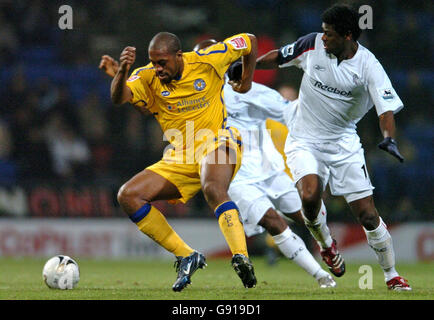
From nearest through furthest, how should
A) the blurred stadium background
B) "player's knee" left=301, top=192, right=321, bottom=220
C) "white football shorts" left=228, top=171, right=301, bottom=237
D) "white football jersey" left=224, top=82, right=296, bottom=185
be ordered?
"player's knee" left=301, top=192, right=321, bottom=220
"white football shorts" left=228, top=171, right=301, bottom=237
"white football jersey" left=224, top=82, right=296, bottom=185
the blurred stadium background

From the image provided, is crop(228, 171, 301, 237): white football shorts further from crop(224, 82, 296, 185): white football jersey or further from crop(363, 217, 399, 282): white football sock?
crop(363, 217, 399, 282): white football sock

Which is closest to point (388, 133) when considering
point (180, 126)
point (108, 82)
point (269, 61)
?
point (269, 61)

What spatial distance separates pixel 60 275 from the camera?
6438mm

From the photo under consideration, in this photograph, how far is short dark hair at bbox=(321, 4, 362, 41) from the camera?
6.36 meters

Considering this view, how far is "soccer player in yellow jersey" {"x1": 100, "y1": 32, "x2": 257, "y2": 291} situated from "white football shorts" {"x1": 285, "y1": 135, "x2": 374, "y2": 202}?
0.60 metres

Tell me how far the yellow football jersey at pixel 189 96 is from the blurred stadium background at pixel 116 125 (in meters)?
6.20

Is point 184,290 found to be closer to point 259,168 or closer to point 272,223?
point 272,223

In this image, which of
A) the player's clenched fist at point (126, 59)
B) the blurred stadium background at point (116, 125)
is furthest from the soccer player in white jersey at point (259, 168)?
the blurred stadium background at point (116, 125)

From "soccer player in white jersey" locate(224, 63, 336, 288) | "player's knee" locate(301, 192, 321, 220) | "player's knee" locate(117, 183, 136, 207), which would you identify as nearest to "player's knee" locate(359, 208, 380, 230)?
"player's knee" locate(301, 192, 321, 220)

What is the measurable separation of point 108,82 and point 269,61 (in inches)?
319

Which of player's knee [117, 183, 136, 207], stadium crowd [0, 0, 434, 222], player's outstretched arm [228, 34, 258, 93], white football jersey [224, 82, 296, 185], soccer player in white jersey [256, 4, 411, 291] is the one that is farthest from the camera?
stadium crowd [0, 0, 434, 222]

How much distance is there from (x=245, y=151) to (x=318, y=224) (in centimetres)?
158

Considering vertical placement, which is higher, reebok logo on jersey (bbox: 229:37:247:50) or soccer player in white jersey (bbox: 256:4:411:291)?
reebok logo on jersey (bbox: 229:37:247:50)

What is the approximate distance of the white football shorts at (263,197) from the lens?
297 inches
